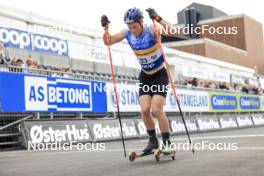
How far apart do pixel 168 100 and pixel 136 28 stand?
13891mm

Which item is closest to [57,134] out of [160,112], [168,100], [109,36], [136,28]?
[109,36]

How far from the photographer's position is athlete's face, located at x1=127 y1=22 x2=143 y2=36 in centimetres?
670

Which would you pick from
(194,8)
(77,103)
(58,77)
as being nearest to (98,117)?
(77,103)

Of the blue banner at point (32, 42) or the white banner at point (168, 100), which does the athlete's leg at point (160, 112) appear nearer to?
the blue banner at point (32, 42)

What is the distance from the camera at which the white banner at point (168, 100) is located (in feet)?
55.8

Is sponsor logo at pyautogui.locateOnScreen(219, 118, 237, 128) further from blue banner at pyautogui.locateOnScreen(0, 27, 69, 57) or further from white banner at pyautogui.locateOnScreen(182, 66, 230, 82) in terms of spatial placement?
blue banner at pyautogui.locateOnScreen(0, 27, 69, 57)

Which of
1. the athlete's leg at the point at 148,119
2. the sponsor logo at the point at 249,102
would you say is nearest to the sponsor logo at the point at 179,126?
the sponsor logo at the point at 249,102

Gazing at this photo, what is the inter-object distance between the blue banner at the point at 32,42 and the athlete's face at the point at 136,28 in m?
8.82

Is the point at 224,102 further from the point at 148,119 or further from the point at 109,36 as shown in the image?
the point at 109,36

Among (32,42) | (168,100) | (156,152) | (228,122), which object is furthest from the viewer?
(228,122)

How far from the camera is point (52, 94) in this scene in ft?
45.3

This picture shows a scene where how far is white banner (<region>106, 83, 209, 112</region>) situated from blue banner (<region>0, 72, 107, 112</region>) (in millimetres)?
710

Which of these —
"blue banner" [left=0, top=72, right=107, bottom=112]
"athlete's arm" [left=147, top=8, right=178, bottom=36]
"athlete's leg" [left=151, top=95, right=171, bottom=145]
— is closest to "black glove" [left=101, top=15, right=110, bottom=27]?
"athlete's arm" [left=147, top=8, right=178, bottom=36]

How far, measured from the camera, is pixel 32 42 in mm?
16000
